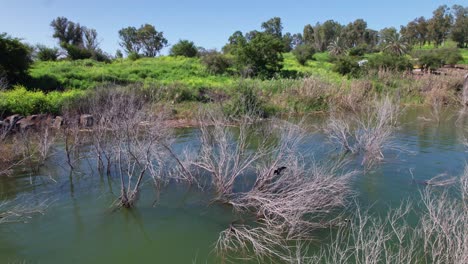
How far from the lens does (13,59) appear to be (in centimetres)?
2481

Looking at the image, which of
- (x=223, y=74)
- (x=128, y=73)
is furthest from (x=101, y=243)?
(x=223, y=74)

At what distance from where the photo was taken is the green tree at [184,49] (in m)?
50.5

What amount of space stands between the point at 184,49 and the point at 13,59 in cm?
2747

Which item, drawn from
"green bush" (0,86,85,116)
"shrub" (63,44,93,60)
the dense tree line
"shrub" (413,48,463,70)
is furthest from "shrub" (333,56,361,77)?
"green bush" (0,86,85,116)

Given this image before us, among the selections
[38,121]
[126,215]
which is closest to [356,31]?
[38,121]

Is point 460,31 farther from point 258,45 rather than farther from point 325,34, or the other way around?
point 258,45

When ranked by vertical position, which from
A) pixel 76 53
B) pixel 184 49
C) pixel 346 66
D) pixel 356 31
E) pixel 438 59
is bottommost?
pixel 346 66

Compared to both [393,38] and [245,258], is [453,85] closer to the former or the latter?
[245,258]

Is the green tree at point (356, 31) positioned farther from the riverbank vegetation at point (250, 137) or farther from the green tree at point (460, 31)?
the riverbank vegetation at point (250, 137)

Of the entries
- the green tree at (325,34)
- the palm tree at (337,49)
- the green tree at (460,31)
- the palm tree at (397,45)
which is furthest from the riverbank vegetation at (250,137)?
the green tree at (325,34)

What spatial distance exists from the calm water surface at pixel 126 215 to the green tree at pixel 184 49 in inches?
1481

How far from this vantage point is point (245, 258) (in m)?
7.30

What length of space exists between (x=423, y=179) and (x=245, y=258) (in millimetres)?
7339

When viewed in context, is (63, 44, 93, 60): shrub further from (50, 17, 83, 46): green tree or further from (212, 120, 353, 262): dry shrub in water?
(212, 120, 353, 262): dry shrub in water
